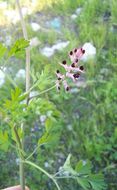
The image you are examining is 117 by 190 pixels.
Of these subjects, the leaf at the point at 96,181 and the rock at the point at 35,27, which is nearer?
the leaf at the point at 96,181

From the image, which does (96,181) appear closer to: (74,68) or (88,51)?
(74,68)

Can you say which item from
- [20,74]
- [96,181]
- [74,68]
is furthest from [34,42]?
[74,68]

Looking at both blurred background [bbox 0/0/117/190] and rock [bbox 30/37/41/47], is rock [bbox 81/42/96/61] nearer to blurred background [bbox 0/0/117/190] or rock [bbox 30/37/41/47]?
blurred background [bbox 0/0/117/190]

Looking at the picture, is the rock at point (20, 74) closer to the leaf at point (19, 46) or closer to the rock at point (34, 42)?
the rock at point (34, 42)

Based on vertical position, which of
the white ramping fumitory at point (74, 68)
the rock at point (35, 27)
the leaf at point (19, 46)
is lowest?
the white ramping fumitory at point (74, 68)

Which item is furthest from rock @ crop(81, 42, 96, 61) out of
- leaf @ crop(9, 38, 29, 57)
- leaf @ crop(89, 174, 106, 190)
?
leaf @ crop(9, 38, 29, 57)

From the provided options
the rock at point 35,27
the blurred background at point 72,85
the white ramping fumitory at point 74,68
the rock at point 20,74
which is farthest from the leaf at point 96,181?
the rock at point 35,27

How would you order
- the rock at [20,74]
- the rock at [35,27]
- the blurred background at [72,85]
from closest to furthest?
the blurred background at [72,85] < the rock at [20,74] < the rock at [35,27]
